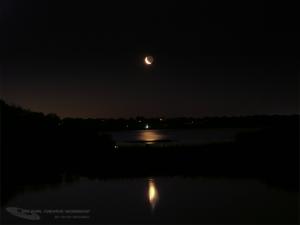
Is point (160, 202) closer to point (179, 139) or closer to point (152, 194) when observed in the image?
point (152, 194)

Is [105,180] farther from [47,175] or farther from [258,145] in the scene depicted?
[258,145]

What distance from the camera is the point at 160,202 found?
16078 mm

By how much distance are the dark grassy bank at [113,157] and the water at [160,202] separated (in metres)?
1.87

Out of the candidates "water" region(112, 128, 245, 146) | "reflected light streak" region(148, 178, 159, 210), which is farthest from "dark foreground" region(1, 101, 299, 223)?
"water" region(112, 128, 245, 146)

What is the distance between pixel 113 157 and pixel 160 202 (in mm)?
12360

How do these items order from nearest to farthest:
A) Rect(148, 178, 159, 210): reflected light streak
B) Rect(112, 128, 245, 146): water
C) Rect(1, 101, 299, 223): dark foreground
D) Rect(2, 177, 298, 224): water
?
Rect(2, 177, 298, 224): water, Rect(148, 178, 159, 210): reflected light streak, Rect(1, 101, 299, 223): dark foreground, Rect(112, 128, 245, 146): water

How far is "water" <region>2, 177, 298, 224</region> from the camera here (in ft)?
44.4

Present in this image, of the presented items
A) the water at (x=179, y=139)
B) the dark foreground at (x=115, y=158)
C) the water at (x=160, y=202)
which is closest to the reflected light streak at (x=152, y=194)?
the water at (x=160, y=202)

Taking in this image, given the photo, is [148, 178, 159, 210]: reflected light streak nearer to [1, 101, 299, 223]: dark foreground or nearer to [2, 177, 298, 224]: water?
[2, 177, 298, 224]: water

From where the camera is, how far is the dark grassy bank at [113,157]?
22.1m

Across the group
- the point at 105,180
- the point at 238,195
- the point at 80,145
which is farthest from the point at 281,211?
the point at 80,145

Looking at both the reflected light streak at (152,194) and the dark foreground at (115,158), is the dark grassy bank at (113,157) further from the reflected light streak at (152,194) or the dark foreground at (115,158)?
the reflected light streak at (152,194)

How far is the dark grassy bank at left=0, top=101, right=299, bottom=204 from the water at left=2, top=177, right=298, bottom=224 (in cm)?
187

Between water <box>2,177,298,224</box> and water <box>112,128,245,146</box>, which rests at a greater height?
water <box>112,128,245,146</box>
